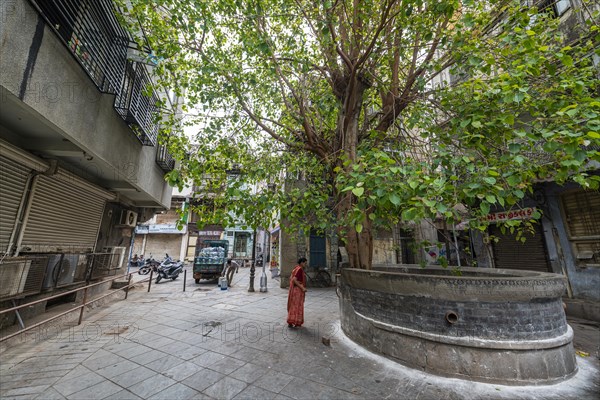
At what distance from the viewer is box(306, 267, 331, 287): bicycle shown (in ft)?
38.1

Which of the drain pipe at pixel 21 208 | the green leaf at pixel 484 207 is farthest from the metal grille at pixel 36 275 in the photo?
the green leaf at pixel 484 207

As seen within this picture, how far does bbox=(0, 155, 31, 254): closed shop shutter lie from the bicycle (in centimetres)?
945

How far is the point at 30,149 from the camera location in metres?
4.82

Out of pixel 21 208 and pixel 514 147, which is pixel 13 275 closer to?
pixel 21 208

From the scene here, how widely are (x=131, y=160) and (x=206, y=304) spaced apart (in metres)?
4.62

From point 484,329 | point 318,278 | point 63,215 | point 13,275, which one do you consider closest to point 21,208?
point 13,275

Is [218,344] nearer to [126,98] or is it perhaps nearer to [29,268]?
[29,268]

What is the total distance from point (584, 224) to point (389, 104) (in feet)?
23.0

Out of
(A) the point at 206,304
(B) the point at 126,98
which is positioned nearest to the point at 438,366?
(A) the point at 206,304

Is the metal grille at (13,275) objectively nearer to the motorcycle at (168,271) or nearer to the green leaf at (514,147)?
the green leaf at (514,147)

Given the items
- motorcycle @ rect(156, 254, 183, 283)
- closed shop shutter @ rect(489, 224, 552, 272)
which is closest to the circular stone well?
closed shop shutter @ rect(489, 224, 552, 272)

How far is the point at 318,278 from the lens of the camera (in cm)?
1178

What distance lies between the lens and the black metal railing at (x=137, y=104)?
5.66m

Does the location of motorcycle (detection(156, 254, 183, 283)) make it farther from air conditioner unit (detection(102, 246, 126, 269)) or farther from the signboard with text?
the signboard with text
